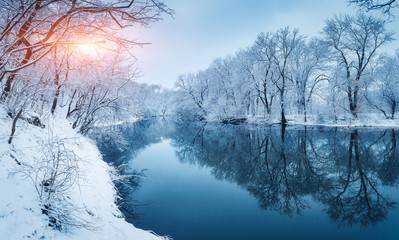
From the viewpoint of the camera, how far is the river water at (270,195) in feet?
15.9

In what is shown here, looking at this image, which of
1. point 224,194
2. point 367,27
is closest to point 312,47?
point 367,27

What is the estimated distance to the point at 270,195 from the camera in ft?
21.7

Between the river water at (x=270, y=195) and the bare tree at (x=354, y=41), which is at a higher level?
the bare tree at (x=354, y=41)

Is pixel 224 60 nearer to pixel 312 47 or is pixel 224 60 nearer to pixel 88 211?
pixel 312 47

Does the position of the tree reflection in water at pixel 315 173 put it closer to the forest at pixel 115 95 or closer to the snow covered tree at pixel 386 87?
the forest at pixel 115 95

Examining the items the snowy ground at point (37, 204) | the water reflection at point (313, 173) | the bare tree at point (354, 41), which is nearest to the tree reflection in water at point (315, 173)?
the water reflection at point (313, 173)

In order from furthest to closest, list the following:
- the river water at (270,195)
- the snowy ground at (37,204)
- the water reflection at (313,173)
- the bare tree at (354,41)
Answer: the bare tree at (354,41)
the water reflection at (313,173)
the river water at (270,195)
the snowy ground at (37,204)

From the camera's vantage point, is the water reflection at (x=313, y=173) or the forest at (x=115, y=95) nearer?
the forest at (x=115, y=95)

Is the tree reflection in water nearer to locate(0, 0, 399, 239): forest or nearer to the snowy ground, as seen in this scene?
locate(0, 0, 399, 239): forest

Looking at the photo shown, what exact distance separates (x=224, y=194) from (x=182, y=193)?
1559mm

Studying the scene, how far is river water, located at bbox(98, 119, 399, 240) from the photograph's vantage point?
15.9ft

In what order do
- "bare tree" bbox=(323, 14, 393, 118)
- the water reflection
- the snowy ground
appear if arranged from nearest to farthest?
the snowy ground, the water reflection, "bare tree" bbox=(323, 14, 393, 118)

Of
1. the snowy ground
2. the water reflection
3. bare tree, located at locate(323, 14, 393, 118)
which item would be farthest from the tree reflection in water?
bare tree, located at locate(323, 14, 393, 118)

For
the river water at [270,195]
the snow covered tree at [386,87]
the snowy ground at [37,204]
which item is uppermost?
the snow covered tree at [386,87]
